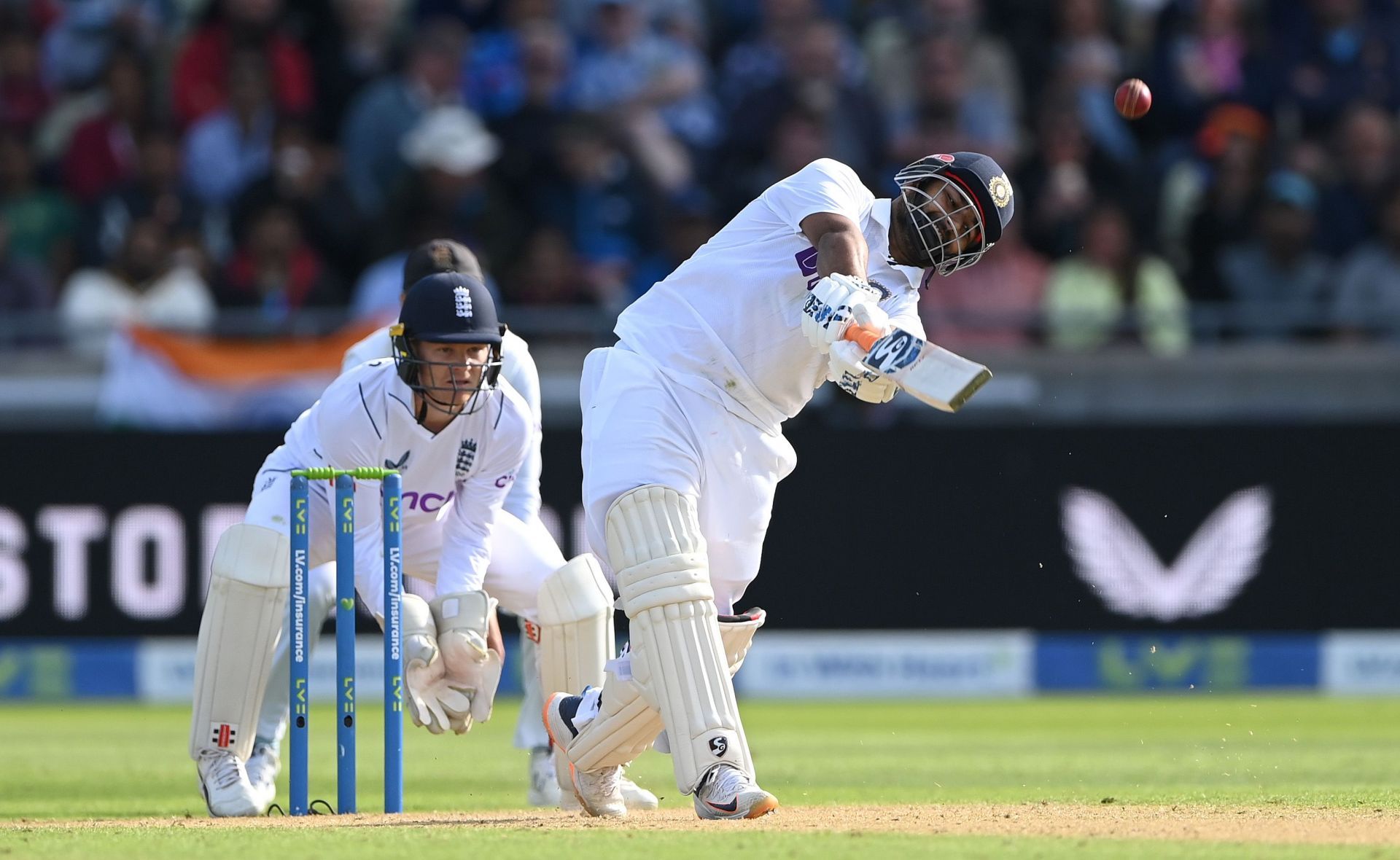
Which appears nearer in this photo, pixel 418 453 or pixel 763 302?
pixel 763 302

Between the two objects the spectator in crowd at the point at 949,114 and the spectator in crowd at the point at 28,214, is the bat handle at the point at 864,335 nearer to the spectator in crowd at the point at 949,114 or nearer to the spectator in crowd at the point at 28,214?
the spectator in crowd at the point at 949,114

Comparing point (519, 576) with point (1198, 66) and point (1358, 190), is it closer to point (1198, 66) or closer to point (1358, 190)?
point (1358, 190)

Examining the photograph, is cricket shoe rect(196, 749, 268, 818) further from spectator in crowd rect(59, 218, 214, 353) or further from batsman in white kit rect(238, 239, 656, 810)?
spectator in crowd rect(59, 218, 214, 353)

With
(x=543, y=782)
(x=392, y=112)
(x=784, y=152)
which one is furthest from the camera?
(x=392, y=112)

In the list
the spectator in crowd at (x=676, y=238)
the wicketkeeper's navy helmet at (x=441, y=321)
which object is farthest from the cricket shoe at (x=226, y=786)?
the spectator in crowd at (x=676, y=238)

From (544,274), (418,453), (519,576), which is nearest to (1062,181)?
(544,274)

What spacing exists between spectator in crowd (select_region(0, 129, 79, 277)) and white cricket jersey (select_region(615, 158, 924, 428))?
699 cm

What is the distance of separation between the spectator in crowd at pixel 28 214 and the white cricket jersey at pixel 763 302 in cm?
699

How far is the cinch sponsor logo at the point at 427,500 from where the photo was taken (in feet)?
18.8

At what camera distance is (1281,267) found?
36.0ft

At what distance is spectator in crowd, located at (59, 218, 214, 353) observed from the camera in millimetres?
10500

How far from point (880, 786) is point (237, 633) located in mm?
2024

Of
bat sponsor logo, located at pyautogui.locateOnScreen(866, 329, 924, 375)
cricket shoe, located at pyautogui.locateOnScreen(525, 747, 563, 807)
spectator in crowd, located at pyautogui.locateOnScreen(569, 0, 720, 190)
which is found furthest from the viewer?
spectator in crowd, located at pyautogui.locateOnScreen(569, 0, 720, 190)

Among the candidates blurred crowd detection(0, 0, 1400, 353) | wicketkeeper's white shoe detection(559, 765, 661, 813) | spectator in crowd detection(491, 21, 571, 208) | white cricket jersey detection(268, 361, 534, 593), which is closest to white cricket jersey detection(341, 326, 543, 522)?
white cricket jersey detection(268, 361, 534, 593)
